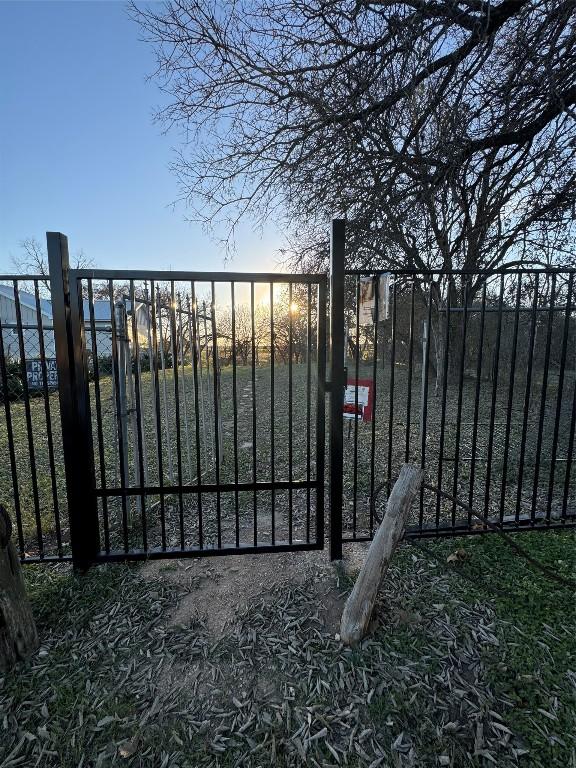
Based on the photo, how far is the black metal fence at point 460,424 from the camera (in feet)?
8.22

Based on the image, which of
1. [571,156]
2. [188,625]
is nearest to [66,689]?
[188,625]

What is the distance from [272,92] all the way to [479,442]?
5.13m

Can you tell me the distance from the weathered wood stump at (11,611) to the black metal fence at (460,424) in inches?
66.8

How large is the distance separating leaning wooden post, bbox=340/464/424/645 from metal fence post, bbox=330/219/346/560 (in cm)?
47

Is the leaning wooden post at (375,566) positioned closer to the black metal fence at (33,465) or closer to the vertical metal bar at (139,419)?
the vertical metal bar at (139,419)

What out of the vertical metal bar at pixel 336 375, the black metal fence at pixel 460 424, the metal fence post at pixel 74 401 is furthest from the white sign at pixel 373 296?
the metal fence post at pixel 74 401

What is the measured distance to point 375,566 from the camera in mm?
1911

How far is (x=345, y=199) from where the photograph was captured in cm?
448

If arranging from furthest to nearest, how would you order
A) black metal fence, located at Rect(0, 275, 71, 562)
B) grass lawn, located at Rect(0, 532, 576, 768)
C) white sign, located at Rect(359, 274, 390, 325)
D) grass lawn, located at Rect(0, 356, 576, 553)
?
grass lawn, located at Rect(0, 356, 576, 553) → white sign, located at Rect(359, 274, 390, 325) → black metal fence, located at Rect(0, 275, 71, 562) → grass lawn, located at Rect(0, 532, 576, 768)

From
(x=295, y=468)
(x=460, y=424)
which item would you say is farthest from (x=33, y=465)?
(x=460, y=424)

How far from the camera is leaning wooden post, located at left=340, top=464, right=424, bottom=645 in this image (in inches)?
73.4

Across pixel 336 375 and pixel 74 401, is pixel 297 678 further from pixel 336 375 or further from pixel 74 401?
pixel 74 401

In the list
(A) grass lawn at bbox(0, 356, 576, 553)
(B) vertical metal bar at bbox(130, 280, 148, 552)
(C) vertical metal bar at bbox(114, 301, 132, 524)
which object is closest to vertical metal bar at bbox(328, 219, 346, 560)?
(A) grass lawn at bbox(0, 356, 576, 553)

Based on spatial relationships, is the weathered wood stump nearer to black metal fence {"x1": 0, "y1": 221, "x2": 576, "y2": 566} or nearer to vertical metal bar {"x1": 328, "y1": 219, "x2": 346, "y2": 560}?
black metal fence {"x1": 0, "y1": 221, "x2": 576, "y2": 566}
